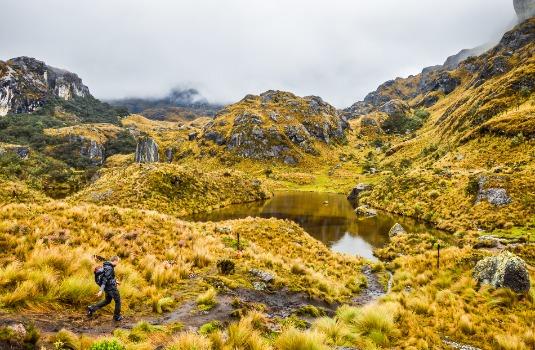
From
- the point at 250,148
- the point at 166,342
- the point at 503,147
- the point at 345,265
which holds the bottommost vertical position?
the point at 345,265

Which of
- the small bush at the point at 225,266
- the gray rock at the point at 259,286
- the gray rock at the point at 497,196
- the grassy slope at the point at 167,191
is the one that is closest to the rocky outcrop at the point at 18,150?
the grassy slope at the point at 167,191

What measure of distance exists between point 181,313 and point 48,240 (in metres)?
8.45

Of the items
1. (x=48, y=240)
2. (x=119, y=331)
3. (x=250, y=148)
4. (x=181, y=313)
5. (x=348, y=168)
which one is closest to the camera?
(x=119, y=331)

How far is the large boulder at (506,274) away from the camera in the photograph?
17.8 meters

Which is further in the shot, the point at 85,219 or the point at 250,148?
the point at 250,148

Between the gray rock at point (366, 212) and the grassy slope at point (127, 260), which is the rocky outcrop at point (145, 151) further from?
the grassy slope at point (127, 260)

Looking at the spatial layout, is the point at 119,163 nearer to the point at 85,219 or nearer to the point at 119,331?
the point at 85,219

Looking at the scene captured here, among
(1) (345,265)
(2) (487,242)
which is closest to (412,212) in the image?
(2) (487,242)

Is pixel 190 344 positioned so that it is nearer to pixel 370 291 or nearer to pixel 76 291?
pixel 76 291

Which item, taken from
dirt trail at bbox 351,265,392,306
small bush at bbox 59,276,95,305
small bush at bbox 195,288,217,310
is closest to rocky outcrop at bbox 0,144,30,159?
dirt trail at bbox 351,265,392,306

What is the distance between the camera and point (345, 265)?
3058cm

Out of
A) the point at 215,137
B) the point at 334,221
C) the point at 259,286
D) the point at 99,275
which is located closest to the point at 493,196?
the point at 334,221

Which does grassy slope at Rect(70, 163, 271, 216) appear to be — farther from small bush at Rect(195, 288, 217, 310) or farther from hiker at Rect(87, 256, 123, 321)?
hiker at Rect(87, 256, 123, 321)

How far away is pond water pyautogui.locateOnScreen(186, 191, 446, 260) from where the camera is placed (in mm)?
42953
